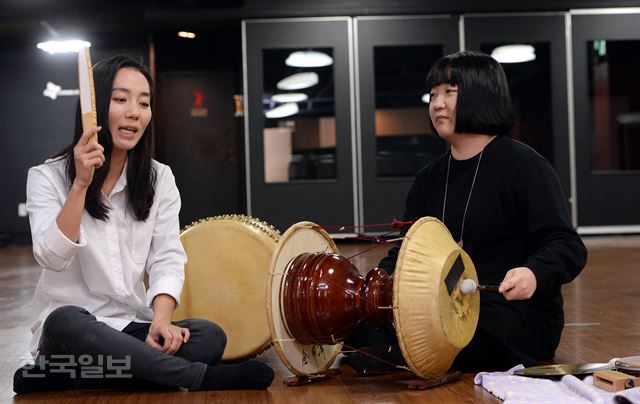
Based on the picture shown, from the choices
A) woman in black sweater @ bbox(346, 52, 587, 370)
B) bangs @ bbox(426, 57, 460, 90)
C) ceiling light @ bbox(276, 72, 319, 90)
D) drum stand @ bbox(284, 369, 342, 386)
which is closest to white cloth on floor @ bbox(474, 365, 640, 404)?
woman in black sweater @ bbox(346, 52, 587, 370)

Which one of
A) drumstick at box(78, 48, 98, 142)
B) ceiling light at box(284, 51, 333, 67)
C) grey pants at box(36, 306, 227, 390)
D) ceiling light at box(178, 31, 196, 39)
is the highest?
ceiling light at box(178, 31, 196, 39)

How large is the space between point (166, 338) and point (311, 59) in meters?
6.87

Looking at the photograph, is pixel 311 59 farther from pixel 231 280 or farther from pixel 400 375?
pixel 400 375

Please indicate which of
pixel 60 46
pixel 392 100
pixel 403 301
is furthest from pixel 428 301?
pixel 60 46

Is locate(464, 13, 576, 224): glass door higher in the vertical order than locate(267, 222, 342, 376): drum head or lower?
higher

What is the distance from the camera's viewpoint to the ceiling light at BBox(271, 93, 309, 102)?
8773 millimetres

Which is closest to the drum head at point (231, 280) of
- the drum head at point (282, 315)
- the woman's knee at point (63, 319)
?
the drum head at point (282, 315)

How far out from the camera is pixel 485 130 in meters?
2.68

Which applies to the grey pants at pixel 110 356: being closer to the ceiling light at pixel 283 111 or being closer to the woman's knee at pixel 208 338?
the woman's knee at pixel 208 338

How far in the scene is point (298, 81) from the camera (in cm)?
878

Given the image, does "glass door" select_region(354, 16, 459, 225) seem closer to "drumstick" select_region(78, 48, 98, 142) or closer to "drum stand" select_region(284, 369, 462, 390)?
"drum stand" select_region(284, 369, 462, 390)

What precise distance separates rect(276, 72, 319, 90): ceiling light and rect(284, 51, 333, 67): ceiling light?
0.41ft

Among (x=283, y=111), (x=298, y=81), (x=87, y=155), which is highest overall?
(x=298, y=81)

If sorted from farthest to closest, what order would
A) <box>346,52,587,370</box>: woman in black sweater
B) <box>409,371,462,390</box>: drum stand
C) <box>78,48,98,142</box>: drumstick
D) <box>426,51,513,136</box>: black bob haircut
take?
<box>426,51,513,136</box>: black bob haircut
<box>346,52,587,370</box>: woman in black sweater
<box>409,371,462,390</box>: drum stand
<box>78,48,98,142</box>: drumstick
